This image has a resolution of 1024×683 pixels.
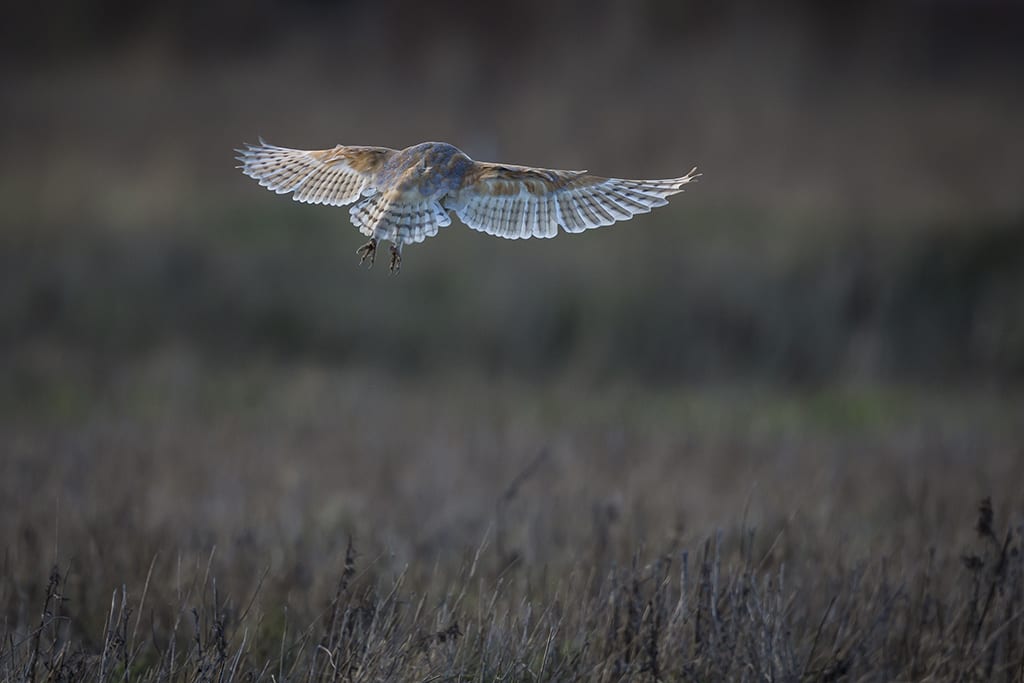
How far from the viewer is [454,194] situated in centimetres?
306

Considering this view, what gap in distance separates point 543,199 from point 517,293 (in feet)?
36.7

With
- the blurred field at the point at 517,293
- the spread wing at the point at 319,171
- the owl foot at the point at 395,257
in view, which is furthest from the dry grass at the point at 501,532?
the owl foot at the point at 395,257

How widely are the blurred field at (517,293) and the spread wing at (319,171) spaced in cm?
290

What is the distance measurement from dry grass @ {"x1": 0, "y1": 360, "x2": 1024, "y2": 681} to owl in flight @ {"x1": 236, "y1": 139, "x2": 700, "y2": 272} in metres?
1.39

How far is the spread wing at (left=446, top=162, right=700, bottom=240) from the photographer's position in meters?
3.06

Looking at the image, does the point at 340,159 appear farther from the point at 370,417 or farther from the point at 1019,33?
the point at 1019,33

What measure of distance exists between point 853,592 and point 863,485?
451 cm

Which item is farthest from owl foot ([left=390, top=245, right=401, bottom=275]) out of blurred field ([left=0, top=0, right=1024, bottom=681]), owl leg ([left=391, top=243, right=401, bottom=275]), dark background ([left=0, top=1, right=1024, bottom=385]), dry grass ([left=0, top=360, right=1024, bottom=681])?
dark background ([left=0, top=1, right=1024, bottom=385])

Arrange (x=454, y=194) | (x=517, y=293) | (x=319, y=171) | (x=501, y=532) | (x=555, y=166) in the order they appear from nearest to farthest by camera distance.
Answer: (x=454, y=194), (x=319, y=171), (x=501, y=532), (x=555, y=166), (x=517, y=293)

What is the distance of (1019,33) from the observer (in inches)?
664

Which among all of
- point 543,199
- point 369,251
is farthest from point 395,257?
point 543,199

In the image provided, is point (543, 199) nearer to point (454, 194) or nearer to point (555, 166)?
point (454, 194)

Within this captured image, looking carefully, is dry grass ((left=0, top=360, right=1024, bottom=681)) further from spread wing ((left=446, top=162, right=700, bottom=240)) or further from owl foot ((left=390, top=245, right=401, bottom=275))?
owl foot ((left=390, top=245, right=401, bottom=275))

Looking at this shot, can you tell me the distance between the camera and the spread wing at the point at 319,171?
10.7ft
